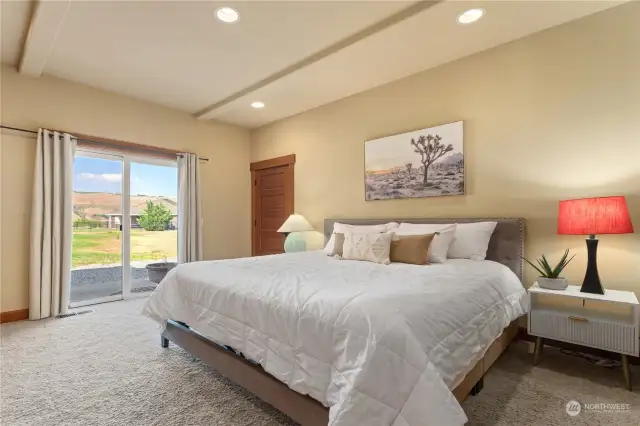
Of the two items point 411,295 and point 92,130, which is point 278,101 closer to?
point 92,130

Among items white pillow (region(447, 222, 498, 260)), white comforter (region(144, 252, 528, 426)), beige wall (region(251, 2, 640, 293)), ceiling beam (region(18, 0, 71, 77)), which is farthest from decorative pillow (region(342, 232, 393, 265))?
ceiling beam (region(18, 0, 71, 77))

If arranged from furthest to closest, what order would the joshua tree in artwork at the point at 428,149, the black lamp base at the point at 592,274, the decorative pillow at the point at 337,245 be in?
the joshua tree in artwork at the point at 428,149 → the decorative pillow at the point at 337,245 → the black lamp base at the point at 592,274

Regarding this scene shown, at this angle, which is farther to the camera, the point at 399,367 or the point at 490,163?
the point at 490,163

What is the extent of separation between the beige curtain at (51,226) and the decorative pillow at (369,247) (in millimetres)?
3197

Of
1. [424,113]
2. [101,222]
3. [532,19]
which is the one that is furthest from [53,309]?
[532,19]

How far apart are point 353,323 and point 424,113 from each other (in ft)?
9.10

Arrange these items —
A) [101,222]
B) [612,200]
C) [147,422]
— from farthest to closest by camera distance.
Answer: [101,222], [612,200], [147,422]

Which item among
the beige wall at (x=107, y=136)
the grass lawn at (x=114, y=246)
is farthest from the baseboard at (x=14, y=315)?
the grass lawn at (x=114, y=246)

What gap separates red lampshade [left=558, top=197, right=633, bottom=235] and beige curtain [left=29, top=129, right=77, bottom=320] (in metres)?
4.84

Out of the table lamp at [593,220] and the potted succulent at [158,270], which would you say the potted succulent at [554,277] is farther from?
the potted succulent at [158,270]

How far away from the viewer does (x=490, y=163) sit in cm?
290

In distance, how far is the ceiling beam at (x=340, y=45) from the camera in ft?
7.57

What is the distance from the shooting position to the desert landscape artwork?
10.1 ft

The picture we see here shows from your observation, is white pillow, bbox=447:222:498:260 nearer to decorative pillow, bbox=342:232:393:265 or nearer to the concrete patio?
decorative pillow, bbox=342:232:393:265
